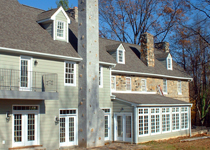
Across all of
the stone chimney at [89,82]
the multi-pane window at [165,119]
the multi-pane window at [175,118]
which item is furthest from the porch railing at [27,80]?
the multi-pane window at [175,118]

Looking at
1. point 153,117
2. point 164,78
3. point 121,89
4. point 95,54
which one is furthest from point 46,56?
point 164,78

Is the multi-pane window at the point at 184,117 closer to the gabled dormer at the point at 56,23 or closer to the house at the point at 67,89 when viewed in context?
the house at the point at 67,89

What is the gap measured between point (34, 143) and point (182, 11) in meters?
27.5

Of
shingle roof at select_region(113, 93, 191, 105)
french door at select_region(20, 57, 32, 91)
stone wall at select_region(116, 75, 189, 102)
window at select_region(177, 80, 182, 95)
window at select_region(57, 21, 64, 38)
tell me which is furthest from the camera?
window at select_region(177, 80, 182, 95)

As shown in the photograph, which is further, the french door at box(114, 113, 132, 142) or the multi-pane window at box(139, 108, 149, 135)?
the multi-pane window at box(139, 108, 149, 135)

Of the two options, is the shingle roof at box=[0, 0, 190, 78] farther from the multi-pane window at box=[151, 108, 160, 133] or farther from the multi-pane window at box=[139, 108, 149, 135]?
the multi-pane window at box=[151, 108, 160, 133]

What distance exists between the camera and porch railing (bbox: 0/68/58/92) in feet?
47.1

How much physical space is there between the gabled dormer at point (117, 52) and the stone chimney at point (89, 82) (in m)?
4.28

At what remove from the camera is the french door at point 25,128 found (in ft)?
48.3

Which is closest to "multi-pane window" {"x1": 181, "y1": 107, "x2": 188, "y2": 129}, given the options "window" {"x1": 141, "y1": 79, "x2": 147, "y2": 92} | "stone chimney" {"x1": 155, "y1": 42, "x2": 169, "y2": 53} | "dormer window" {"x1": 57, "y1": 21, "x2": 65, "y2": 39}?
"window" {"x1": 141, "y1": 79, "x2": 147, "y2": 92}

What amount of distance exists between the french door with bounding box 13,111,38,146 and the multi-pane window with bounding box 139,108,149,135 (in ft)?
23.9

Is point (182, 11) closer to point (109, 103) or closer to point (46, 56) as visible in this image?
point (109, 103)

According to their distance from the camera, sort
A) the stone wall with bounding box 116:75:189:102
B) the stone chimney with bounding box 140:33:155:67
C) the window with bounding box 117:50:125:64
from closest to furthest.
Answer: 1. the stone wall with bounding box 116:75:189:102
2. the window with bounding box 117:50:125:64
3. the stone chimney with bounding box 140:33:155:67

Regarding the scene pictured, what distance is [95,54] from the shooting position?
18.4 m
